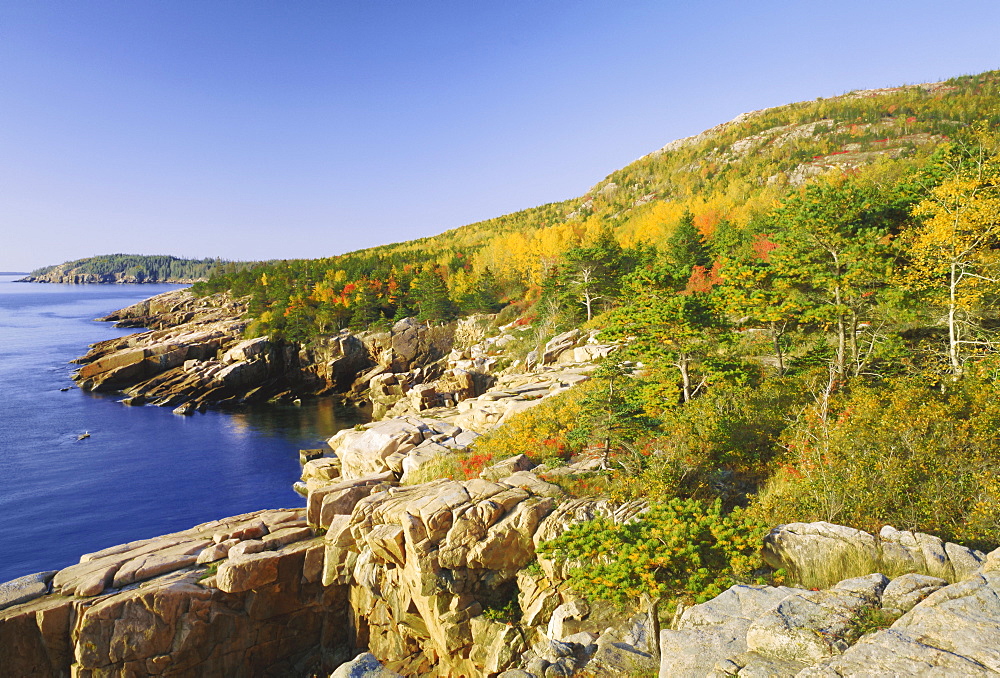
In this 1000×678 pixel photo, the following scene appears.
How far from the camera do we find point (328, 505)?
70.5 feet

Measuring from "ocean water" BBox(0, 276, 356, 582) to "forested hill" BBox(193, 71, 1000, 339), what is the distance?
21616 millimetres

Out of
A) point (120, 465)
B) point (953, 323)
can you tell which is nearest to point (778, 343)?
point (953, 323)

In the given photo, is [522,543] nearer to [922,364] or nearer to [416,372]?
[922,364]

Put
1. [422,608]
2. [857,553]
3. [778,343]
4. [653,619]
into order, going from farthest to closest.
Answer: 1. [778,343]
2. [422,608]
3. [653,619]
4. [857,553]

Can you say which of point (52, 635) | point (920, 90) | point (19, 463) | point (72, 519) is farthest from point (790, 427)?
point (920, 90)

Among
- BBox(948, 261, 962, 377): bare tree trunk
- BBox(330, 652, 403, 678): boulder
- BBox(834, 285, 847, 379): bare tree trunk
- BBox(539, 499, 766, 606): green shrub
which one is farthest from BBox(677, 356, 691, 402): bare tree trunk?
BBox(330, 652, 403, 678): boulder

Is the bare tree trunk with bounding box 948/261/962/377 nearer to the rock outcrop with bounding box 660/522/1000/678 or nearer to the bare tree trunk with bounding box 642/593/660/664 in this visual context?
the rock outcrop with bounding box 660/522/1000/678

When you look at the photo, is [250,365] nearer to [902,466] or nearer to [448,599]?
[448,599]

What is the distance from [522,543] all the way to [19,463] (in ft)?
147

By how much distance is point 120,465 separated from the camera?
39.0 m

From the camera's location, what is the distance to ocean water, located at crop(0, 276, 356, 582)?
29.1 m

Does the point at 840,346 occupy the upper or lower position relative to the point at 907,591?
upper

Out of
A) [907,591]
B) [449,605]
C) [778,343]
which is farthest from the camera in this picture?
[778,343]

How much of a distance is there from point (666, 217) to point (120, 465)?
70.1 meters
